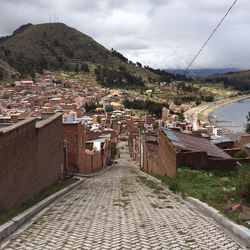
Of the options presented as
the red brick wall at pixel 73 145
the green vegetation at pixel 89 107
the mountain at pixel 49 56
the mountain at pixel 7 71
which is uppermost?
the mountain at pixel 49 56

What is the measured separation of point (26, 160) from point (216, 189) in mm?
4203

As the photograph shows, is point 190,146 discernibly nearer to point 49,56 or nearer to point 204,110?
point 204,110

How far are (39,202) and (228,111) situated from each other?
510 ft

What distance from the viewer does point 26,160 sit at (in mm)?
10195

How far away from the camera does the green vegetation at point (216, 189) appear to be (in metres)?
7.88

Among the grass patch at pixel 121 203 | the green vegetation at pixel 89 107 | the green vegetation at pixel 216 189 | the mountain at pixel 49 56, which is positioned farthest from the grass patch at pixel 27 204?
the mountain at pixel 49 56

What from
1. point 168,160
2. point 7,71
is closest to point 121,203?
point 168,160

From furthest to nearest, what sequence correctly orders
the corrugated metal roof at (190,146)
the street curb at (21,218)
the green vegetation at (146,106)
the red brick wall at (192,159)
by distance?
1. the green vegetation at (146,106)
2. the corrugated metal roof at (190,146)
3. the red brick wall at (192,159)
4. the street curb at (21,218)

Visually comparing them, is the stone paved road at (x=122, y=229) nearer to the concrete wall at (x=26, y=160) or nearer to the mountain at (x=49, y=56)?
the concrete wall at (x=26, y=160)

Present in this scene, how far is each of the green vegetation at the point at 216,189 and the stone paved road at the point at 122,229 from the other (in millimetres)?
381

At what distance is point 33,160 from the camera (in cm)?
1097

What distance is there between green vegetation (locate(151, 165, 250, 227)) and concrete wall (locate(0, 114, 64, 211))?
342cm

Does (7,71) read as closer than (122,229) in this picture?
No

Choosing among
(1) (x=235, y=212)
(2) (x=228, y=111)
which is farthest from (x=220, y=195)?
(2) (x=228, y=111)
